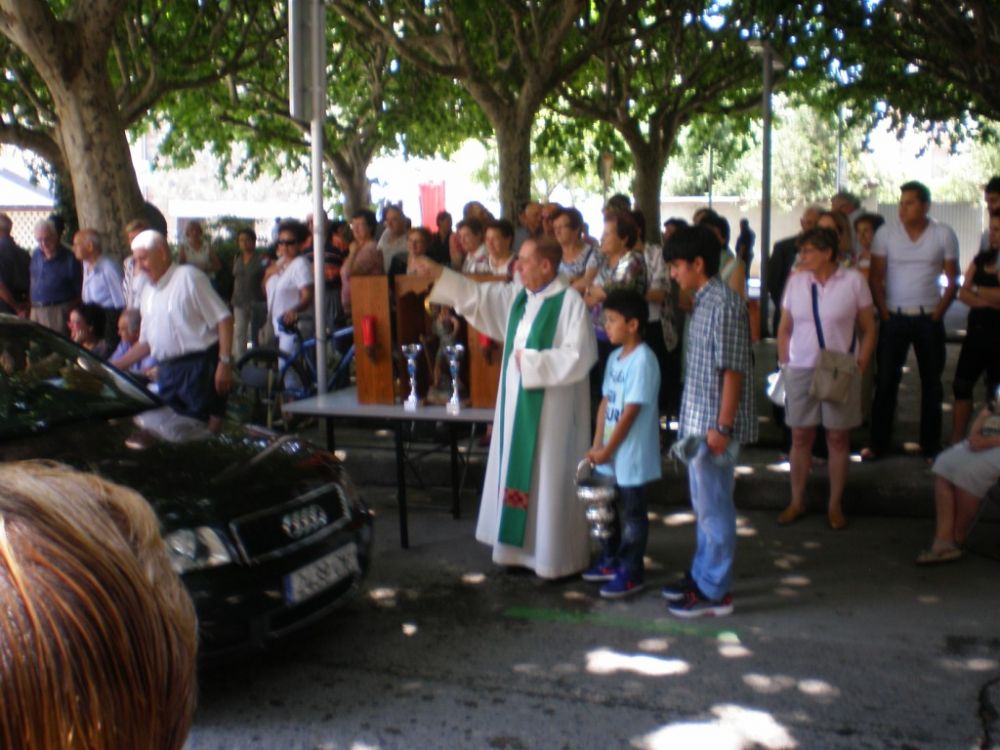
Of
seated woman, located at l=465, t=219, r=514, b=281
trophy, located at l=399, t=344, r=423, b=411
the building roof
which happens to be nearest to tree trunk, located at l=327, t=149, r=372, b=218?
the building roof

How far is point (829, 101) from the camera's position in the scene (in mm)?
24469

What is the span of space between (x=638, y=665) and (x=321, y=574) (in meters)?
1.45

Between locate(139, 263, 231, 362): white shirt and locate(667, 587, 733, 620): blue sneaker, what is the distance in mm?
3403

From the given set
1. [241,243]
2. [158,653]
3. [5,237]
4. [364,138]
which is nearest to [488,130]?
[364,138]

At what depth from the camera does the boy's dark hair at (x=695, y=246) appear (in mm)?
5773

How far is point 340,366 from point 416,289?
133 inches

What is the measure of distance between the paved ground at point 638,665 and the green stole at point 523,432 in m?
0.34

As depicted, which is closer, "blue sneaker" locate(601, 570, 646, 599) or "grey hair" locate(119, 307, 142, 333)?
"blue sneaker" locate(601, 570, 646, 599)

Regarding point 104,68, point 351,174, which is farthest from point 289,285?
point 351,174

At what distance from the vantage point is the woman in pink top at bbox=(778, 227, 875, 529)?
7117mm

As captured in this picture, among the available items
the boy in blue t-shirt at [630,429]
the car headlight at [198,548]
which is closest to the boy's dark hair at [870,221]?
the boy in blue t-shirt at [630,429]

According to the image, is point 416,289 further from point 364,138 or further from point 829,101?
point 364,138

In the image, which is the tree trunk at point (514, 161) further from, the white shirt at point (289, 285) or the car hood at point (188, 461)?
the car hood at point (188, 461)

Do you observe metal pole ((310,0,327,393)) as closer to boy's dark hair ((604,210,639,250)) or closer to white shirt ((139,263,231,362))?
white shirt ((139,263,231,362))
